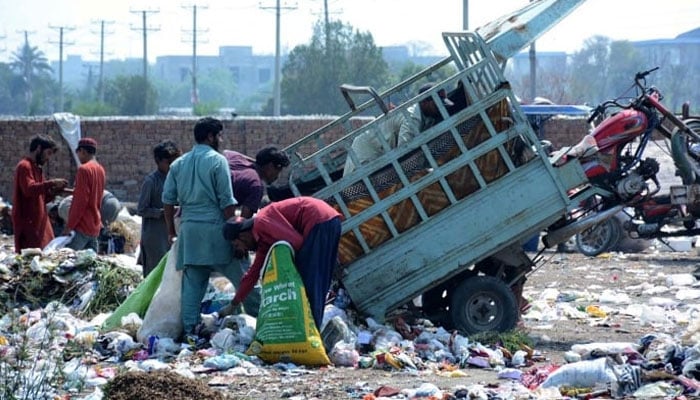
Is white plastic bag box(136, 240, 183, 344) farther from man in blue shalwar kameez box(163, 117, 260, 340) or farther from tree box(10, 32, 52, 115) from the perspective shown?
tree box(10, 32, 52, 115)

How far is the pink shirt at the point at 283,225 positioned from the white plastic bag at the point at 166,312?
0.63 metres

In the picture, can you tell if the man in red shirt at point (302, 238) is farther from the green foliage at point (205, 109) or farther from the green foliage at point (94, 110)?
the green foliage at point (94, 110)

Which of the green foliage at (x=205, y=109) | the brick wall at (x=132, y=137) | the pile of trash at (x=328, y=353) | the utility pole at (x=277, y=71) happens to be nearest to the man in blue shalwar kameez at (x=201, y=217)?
the pile of trash at (x=328, y=353)

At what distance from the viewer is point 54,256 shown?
11.3 m

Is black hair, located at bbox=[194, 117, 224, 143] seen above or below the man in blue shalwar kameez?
above

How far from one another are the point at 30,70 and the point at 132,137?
74.2 m

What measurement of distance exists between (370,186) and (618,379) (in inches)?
113

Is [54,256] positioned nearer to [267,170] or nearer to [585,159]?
[267,170]

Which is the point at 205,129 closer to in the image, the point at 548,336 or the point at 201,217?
the point at 201,217

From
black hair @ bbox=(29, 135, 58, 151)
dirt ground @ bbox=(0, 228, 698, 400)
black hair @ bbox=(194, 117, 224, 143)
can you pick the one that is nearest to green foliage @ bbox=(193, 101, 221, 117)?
dirt ground @ bbox=(0, 228, 698, 400)

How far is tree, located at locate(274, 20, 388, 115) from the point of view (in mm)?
55750

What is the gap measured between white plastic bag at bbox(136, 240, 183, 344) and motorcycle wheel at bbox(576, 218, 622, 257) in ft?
28.0

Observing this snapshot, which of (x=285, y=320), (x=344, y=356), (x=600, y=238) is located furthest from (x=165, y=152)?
(x=600, y=238)

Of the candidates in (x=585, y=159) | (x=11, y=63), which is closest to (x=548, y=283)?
(x=585, y=159)
